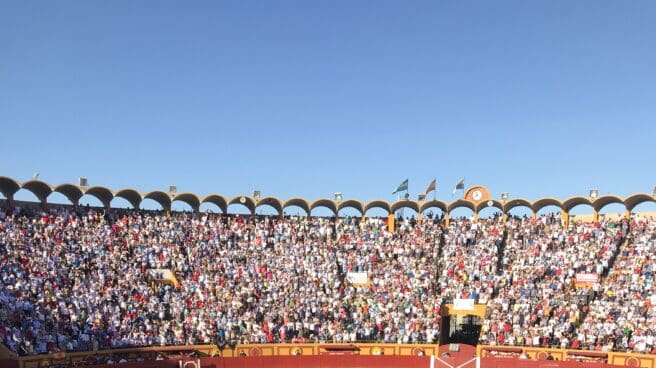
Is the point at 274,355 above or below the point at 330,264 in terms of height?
below

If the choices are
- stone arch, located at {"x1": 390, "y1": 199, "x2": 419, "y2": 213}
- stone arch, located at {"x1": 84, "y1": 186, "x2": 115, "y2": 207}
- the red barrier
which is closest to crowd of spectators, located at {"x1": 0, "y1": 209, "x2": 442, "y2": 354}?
stone arch, located at {"x1": 84, "y1": 186, "x2": 115, "y2": 207}

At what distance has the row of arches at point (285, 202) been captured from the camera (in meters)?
49.6

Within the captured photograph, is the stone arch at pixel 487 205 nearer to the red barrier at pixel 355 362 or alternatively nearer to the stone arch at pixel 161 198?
the red barrier at pixel 355 362

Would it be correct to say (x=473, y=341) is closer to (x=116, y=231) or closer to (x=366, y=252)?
(x=366, y=252)

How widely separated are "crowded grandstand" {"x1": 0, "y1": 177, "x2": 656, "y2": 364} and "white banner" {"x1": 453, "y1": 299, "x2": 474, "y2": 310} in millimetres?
327

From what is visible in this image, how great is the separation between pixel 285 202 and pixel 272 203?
1196 millimetres

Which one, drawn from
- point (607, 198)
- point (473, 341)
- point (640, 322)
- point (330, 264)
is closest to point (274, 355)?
point (330, 264)

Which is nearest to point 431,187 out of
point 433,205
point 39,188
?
point 433,205

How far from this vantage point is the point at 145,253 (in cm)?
4862

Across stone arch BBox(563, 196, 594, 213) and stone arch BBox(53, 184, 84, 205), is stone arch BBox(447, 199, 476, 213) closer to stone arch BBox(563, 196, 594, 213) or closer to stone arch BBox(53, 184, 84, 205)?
stone arch BBox(563, 196, 594, 213)

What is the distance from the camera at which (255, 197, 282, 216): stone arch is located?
A: 187 feet

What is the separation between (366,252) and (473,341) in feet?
34.8

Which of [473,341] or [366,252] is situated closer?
[473,341]

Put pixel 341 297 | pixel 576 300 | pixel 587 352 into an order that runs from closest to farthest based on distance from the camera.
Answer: pixel 587 352 → pixel 576 300 → pixel 341 297
